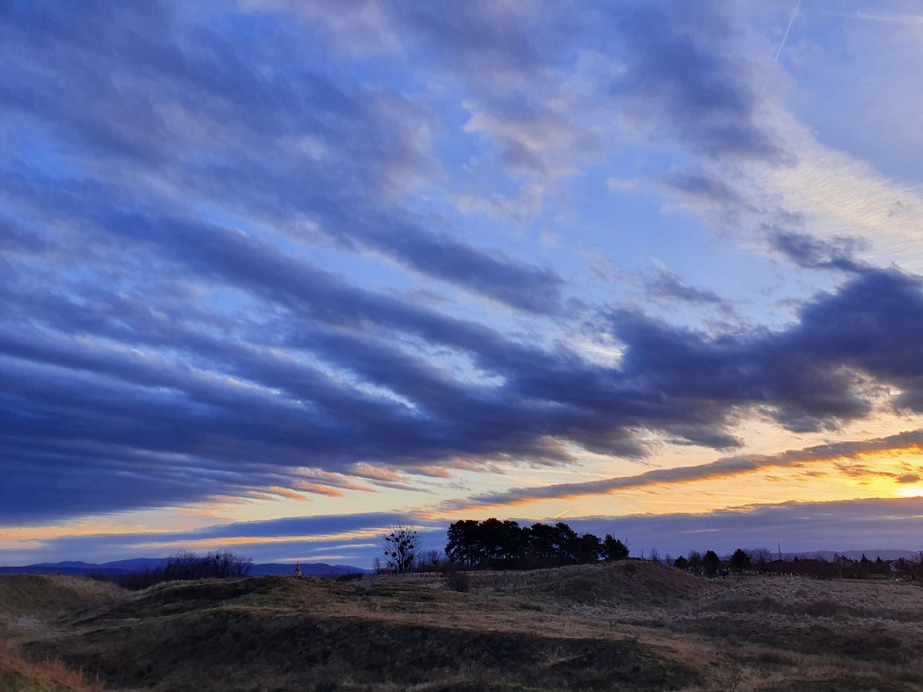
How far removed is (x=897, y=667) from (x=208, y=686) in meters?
30.9

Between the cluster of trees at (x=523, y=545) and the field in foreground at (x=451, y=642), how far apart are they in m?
74.8

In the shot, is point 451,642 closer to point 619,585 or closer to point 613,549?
point 619,585

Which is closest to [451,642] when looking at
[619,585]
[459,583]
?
[619,585]

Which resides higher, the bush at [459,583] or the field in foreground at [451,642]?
the bush at [459,583]

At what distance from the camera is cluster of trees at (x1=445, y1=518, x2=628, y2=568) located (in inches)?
5448

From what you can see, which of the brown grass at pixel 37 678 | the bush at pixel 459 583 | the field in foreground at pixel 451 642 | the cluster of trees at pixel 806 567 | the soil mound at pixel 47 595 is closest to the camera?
the brown grass at pixel 37 678

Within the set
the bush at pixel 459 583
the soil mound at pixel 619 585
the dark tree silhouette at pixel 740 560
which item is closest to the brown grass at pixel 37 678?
the soil mound at pixel 619 585

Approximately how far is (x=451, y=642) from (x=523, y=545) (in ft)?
351

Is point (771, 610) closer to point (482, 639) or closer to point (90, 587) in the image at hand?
point (482, 639)

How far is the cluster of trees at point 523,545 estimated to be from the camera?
5448 inches

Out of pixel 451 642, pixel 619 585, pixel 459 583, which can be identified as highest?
pixel 619 585

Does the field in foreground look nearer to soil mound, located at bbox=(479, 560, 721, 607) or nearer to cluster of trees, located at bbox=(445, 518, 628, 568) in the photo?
soil mound, located at bbox=(479, 560, 721, 607)

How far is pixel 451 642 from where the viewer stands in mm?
35438

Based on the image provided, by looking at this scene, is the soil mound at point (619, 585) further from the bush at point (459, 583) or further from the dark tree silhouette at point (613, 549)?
the dark tree silhouette at point (613, 549)
